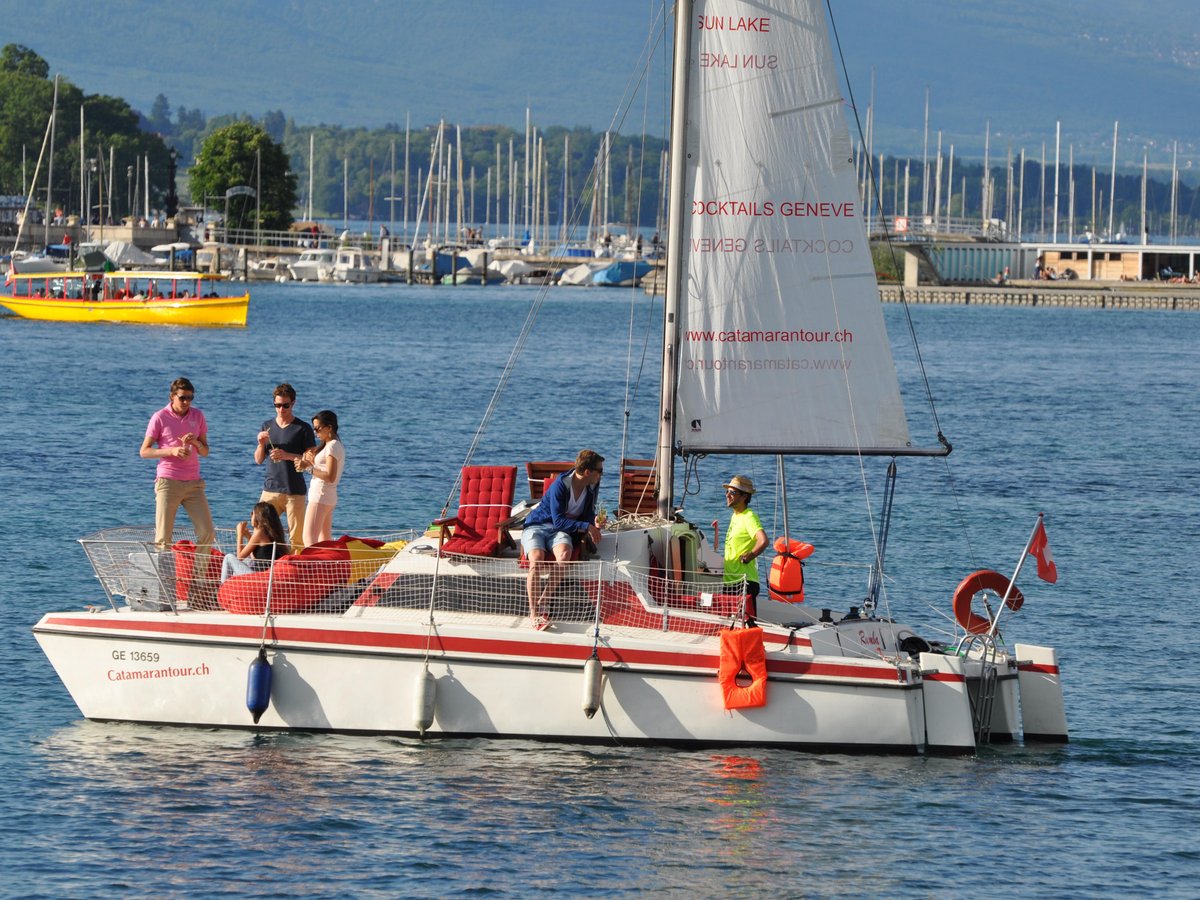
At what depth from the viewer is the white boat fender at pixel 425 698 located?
17.0 meters

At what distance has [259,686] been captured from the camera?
55.9ft

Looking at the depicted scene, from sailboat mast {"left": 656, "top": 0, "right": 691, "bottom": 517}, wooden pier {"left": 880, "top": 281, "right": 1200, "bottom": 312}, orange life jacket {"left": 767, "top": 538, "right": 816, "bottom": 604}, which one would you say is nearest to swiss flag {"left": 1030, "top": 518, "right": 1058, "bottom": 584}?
orange life jacket {"left": 767, "top": 538, "right": 816, "bottom": 604}

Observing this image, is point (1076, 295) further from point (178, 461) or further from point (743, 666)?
point (743, 666)

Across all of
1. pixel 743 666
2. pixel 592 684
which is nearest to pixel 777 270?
pixel 743 666

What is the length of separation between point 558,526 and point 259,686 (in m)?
3.04

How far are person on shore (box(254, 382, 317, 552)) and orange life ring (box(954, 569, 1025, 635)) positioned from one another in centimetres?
643

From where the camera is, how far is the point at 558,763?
55.4 feet

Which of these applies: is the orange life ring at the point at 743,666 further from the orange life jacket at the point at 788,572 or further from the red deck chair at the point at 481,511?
the red deck chair at the point at 481,511

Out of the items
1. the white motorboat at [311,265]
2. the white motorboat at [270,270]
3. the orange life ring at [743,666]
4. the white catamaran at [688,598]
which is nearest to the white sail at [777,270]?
the white catamaran at [688,598]

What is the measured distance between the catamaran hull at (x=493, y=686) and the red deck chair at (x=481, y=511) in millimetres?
1015

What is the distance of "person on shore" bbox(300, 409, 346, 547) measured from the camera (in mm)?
18469

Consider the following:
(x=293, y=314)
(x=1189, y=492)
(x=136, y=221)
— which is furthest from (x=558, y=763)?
(x=136, y=221)

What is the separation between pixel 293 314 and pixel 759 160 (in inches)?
3443

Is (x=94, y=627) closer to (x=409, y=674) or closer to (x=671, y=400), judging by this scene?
(x=409, y=674)
